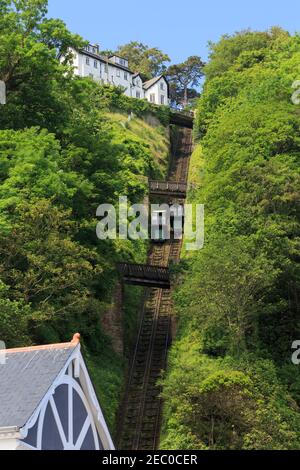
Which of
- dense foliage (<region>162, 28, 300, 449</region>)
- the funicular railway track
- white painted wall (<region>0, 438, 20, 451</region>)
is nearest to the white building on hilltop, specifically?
the funicular railway track

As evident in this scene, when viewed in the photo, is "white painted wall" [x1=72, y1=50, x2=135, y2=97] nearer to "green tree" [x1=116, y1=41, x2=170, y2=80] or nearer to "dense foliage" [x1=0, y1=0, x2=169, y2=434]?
"green tree" [x1=116, y1=41, x2=170, y2=80]

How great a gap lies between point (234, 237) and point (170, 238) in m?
19.7

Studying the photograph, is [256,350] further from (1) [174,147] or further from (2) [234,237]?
(1) [174,147]

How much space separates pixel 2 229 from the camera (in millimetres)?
32469

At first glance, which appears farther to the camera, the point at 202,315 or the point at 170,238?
the point at 170,238

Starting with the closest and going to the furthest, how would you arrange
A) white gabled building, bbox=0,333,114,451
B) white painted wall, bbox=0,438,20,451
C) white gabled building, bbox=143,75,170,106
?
white painted wall, bbox=0,438,20,451
white gabled building, bbox=0,333,114,451
white gabled building, bbox=143,75,170,106

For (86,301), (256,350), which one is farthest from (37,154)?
(256,350)

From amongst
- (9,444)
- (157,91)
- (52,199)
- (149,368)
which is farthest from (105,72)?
(9,444)

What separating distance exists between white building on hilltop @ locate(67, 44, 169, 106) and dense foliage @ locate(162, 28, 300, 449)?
146ft

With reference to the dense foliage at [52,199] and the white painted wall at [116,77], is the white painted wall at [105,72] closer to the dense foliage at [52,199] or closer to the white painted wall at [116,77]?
the white painted wall at [116,77]

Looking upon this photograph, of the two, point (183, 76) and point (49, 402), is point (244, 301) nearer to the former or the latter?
point (49, 402)

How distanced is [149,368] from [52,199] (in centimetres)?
967

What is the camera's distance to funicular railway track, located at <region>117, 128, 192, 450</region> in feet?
115
